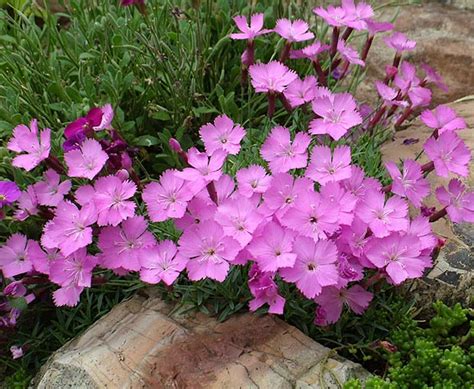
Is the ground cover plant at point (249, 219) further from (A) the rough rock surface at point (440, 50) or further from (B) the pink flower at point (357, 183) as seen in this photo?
(A) the rough rock surface at point (440, 50)

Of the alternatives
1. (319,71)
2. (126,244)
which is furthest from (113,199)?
(319,71)

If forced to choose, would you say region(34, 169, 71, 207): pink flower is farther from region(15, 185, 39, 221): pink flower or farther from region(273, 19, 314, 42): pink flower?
region(273, 19, 314, 42): pink flower

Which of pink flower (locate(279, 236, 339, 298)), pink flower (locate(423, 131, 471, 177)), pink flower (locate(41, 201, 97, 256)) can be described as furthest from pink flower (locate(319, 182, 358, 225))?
pink flower (locate(41, 201, 97, 256))

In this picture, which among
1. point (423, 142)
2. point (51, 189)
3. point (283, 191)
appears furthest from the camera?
point (423, 142)

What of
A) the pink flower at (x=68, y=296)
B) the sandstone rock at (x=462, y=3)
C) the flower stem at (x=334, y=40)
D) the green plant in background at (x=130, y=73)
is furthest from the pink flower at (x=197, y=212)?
the sandstone rock at (x=462, y=3)

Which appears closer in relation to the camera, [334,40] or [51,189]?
[51,189]

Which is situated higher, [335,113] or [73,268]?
[335,113]

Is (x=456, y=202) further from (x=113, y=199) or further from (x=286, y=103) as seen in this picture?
(x=113, y=199)

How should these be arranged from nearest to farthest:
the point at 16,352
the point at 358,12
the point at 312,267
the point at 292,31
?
the point at 312,267
the point at 16,352
the point at 292,31
the point at 358,12
